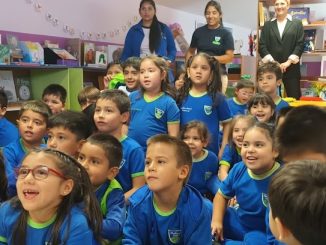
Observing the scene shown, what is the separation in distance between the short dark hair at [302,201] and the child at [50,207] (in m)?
0.69

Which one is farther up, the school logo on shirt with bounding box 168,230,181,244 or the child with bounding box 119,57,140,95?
the child with bounding box 119,57,140,95

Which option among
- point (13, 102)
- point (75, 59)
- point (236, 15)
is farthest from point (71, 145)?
point (236, 15)

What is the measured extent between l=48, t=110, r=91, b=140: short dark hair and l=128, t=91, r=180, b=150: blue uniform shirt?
0.55 meters

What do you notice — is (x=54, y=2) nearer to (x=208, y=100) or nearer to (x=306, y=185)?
(x=208, y=100)

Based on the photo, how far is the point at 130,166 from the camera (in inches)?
82.1

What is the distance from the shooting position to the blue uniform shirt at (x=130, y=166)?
2074 mm

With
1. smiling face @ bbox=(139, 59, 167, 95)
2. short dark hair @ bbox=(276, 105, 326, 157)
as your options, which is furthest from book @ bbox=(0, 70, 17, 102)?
short dark hair @ bbox=(276, 105, 326, 157)

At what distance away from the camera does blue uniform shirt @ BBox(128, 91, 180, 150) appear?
267cm

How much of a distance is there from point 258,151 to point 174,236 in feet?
1.94

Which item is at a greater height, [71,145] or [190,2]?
[190,2]

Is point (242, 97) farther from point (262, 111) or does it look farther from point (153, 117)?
point (153, 117)

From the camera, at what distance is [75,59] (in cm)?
449

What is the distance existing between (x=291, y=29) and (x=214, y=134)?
2.32 meters

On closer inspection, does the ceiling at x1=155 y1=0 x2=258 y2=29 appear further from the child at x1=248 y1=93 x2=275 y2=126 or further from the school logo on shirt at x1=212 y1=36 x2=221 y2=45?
the child at x1=248 y1=93 x2=275 y2=126
